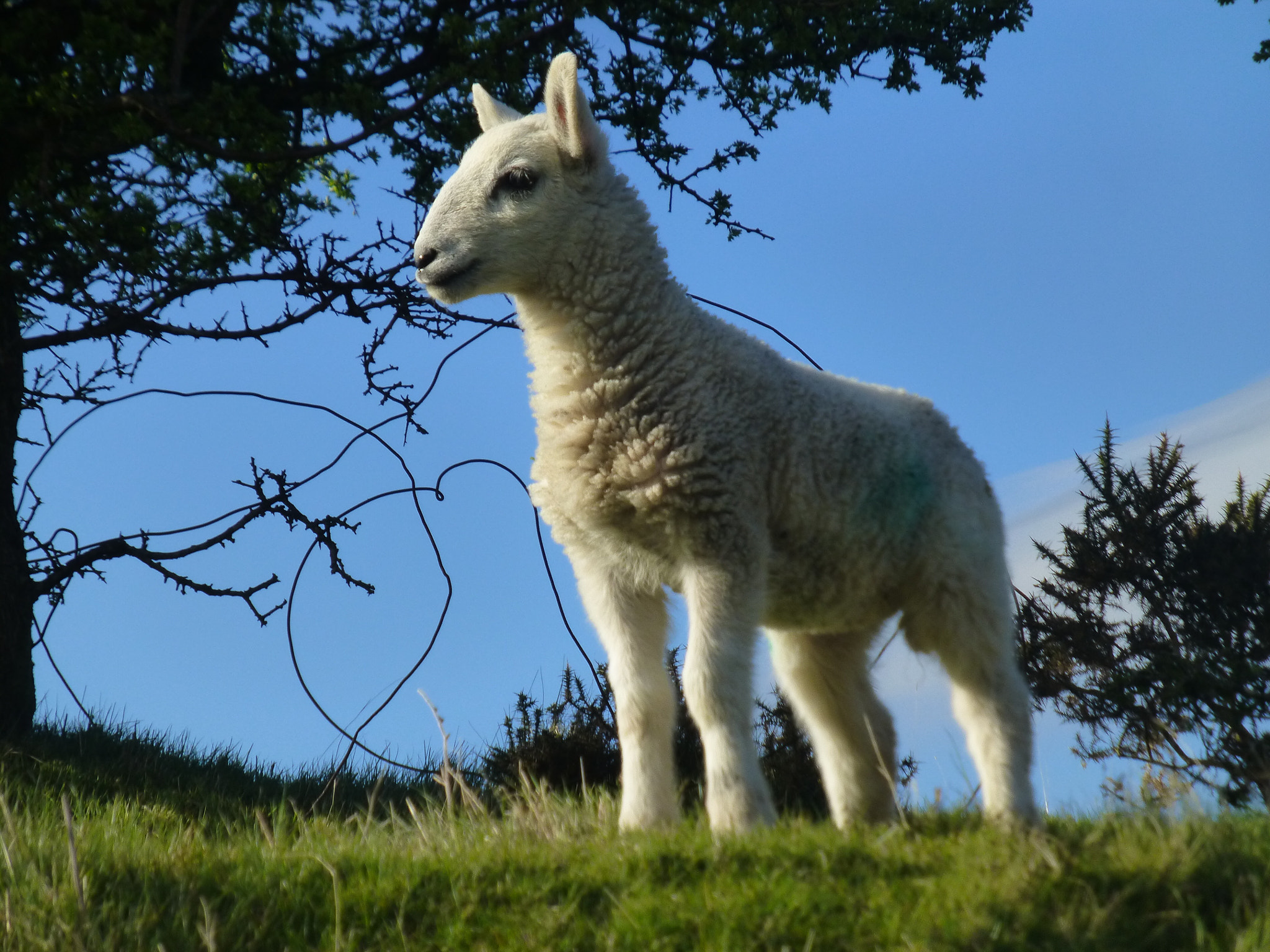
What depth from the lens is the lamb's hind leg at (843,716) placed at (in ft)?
16.3

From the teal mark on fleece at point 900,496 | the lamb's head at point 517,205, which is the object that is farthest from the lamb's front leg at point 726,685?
the lamb's head at point 517,205

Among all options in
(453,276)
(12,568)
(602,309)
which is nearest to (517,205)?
(453,276)

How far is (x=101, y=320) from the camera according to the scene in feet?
25.6

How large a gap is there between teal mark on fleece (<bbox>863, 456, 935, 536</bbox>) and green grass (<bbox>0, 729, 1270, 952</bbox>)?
1146mm

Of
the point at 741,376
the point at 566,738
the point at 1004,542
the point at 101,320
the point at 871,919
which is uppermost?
the point at 101,320

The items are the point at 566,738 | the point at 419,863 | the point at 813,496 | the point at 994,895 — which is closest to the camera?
the point at 994,895

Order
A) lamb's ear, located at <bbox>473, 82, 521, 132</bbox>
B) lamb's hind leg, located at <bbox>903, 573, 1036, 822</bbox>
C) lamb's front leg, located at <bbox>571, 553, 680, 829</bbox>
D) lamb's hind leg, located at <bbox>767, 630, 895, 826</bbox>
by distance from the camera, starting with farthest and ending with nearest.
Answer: lamb's ear, located at <bbox>473, 82, 521, 132</bbox>
lamb's hind leg, located at <bbox>767, 630, 895, 826</bbox>
lamb's hind leg, located at <bbox>903, 573, 1036, 822</bbox>
lamb's front leg, located at <bbox>571, 553, 680, 829</bbox>

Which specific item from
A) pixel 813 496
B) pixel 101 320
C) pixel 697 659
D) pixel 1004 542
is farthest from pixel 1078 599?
pixel 101 320

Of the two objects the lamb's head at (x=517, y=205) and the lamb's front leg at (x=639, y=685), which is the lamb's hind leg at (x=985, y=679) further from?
the lamb's head at (x=517, y=205)

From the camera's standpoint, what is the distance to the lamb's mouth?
4.38m

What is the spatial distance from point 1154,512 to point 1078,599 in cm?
100

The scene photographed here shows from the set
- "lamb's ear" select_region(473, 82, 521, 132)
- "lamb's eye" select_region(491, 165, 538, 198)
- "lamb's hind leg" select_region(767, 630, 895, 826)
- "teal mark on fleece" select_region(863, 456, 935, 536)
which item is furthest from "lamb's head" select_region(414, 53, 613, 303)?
"lamb's hind leg" select_region(767, 630, 895, 826)

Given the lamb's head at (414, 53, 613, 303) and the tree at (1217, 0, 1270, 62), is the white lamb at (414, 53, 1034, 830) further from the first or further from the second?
the tree at (1217, 0, 1270, 62)

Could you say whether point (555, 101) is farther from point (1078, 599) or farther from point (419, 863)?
point (1078, 599)
